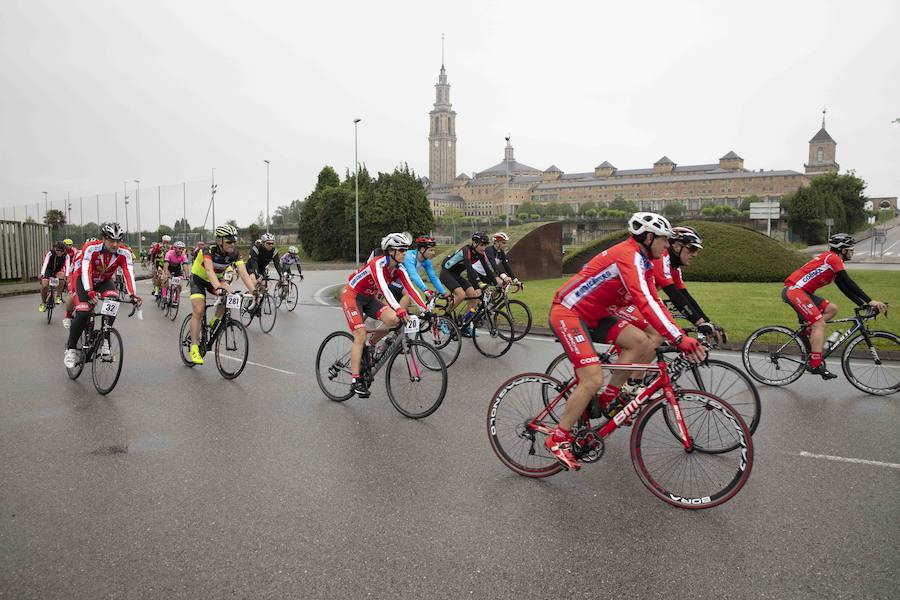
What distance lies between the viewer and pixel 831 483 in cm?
455

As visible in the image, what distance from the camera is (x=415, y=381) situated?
6387 millimetres

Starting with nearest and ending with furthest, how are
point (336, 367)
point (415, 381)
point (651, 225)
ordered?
point (651, 225), point (415, 381), point (336, 367)

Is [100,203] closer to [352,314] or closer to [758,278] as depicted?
[758,278]

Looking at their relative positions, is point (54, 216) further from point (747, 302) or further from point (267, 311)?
point (747, 302)

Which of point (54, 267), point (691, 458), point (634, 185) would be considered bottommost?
point (691, 458)

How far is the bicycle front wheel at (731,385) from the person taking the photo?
5.11 metres

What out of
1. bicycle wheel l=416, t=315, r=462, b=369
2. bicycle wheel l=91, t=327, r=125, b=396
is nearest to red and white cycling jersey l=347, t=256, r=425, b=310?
bicycle wheel l=416, t=315, r=462, b=369

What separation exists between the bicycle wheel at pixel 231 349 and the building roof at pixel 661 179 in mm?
152957

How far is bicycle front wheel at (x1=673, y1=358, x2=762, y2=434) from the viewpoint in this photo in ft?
16.8

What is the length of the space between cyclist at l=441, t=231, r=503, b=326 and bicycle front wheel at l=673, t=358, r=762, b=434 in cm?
521

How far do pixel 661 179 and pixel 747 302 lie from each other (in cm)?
14693

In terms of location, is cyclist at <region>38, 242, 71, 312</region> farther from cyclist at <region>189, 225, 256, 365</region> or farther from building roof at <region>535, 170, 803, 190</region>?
building roof at <region>535, 170, 803, 190</region>

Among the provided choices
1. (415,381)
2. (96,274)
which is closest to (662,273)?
(415,381)

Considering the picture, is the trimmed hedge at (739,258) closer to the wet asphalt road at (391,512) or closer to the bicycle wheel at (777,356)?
A: the bicycle wheel at (777,356)
